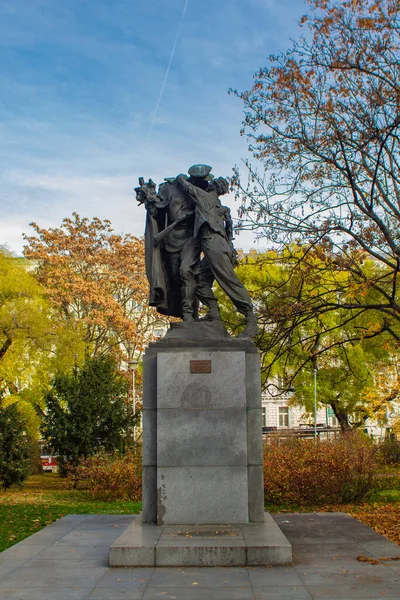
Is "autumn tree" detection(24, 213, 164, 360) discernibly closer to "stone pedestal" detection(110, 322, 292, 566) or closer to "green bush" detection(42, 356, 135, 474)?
"green bush" detection(42, 356, 135, 474)

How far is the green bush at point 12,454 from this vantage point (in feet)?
68.7

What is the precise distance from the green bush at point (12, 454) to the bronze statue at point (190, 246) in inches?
539

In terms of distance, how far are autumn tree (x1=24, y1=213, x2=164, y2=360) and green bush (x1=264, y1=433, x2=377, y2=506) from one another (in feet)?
60.2

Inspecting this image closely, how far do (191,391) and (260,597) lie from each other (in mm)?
2966

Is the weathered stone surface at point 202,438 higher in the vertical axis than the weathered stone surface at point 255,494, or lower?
higher

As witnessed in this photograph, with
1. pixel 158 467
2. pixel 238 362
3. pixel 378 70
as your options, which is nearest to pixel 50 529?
pixel 158 467

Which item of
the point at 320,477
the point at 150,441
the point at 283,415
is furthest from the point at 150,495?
the point at 283,415

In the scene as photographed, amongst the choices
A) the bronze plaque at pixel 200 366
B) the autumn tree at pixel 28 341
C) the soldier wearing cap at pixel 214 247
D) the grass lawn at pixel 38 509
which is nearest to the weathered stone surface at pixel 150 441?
the bronze plaque at pixel 200 366

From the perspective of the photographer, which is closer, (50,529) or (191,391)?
(191,391)

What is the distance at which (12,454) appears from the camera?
2111 centimetres

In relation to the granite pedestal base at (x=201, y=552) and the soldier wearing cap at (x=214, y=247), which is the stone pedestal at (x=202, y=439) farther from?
the soldier wearing cap at (x=214, y=247)

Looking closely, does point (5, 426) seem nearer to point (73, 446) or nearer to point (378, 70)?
point (73, 446)

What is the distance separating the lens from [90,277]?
34750 millimetres

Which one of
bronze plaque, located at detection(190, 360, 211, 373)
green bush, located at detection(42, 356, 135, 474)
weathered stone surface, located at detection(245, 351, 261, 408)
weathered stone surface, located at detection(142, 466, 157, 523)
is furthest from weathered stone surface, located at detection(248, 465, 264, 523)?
green bush, located at detection(42, 356, 135, 474)
